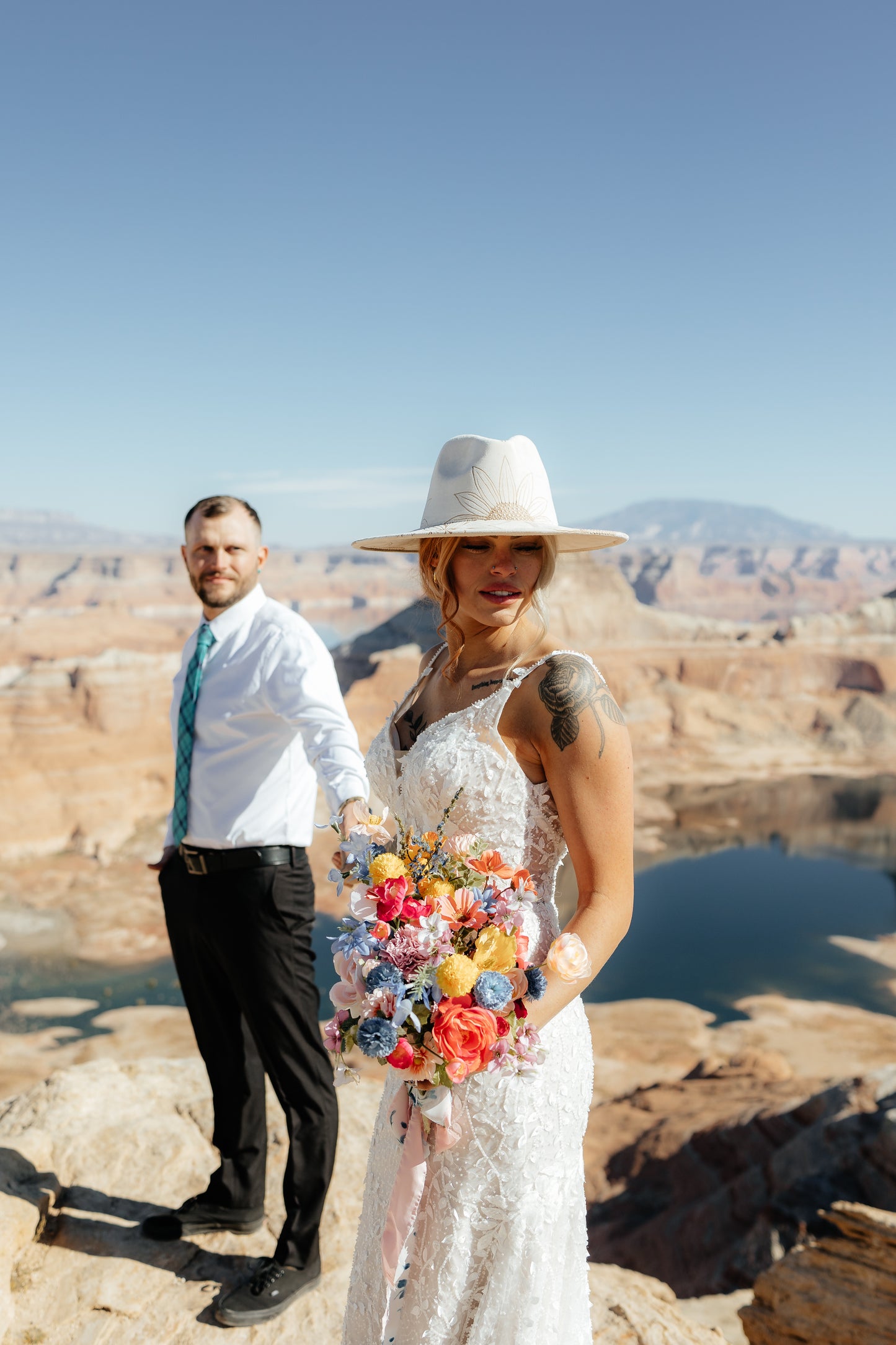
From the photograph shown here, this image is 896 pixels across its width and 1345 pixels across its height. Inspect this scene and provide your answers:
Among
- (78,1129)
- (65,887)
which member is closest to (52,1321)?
(78,1129)

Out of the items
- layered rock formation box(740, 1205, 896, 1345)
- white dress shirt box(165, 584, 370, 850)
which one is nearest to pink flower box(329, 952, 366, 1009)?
white dress shirt box(165, 584, 370, 850)

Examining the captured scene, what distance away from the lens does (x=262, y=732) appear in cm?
292

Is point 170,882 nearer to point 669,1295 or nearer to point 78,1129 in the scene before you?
point 78,1129

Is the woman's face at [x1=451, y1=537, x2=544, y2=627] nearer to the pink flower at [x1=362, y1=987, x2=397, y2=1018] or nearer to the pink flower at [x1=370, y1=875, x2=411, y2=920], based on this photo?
the pink flower at [x1=370, y1=875, x2=411, y2=920]

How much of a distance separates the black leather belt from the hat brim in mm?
1160

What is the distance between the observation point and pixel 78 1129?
3781 mm

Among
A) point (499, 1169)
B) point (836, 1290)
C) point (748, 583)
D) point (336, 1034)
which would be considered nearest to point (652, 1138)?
point (836, 1290)

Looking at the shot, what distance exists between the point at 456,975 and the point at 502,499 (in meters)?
0.99

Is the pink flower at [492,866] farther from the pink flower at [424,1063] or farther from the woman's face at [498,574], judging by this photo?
the woman's face at [498,574]

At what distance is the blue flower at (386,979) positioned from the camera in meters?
1.44

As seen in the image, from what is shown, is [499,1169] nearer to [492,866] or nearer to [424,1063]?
[424,1063]

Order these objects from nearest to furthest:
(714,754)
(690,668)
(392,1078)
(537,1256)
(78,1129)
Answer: (537,1256), (392,1078), (78,1129), (714,754), (690,668)

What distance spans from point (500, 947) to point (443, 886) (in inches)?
5.4

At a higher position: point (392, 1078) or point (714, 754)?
point (392, 1078)
